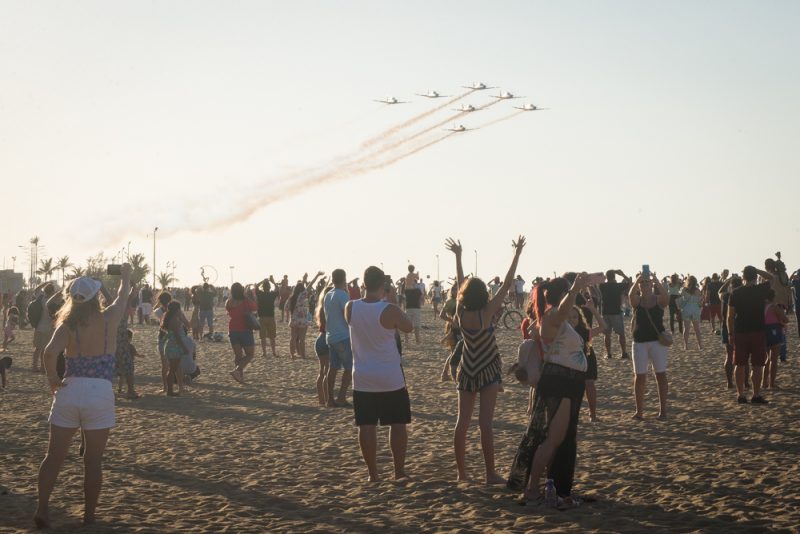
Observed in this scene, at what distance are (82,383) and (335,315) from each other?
→ 257 inches

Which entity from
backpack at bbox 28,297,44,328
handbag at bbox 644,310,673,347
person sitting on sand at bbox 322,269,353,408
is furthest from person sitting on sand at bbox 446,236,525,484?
backpack at bbox 28,297,44,328

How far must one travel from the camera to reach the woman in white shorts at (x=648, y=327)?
39.8 ft

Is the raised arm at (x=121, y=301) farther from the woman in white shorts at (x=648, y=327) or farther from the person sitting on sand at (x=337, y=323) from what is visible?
the woman in white shorts at (x=648, y=327)

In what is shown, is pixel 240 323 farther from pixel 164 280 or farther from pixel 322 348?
pixel 164 280

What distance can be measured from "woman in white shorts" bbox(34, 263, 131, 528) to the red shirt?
1038 centimetres

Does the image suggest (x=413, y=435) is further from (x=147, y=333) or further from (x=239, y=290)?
(x=147, y=333)

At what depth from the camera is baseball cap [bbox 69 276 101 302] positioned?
7.06 m

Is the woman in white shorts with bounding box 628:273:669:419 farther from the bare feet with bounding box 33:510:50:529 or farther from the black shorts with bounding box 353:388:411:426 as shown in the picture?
the bare feet with bounding box 33:510:50:529

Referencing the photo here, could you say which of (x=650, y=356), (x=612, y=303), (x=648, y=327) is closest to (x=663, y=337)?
(x=648, y=327)

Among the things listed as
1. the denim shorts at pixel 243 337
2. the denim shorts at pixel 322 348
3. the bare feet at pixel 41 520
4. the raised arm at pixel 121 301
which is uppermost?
the raised arm at pixel 121 301

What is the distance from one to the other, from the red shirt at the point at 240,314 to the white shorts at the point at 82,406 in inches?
415

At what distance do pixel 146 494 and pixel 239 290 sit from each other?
363 inches

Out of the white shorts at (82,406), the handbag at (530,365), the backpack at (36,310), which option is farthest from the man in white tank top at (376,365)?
the backpack at (36,310)

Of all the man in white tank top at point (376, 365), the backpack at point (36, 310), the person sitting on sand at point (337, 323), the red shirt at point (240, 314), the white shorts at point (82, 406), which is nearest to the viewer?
the white shorts at point (82, 406)
